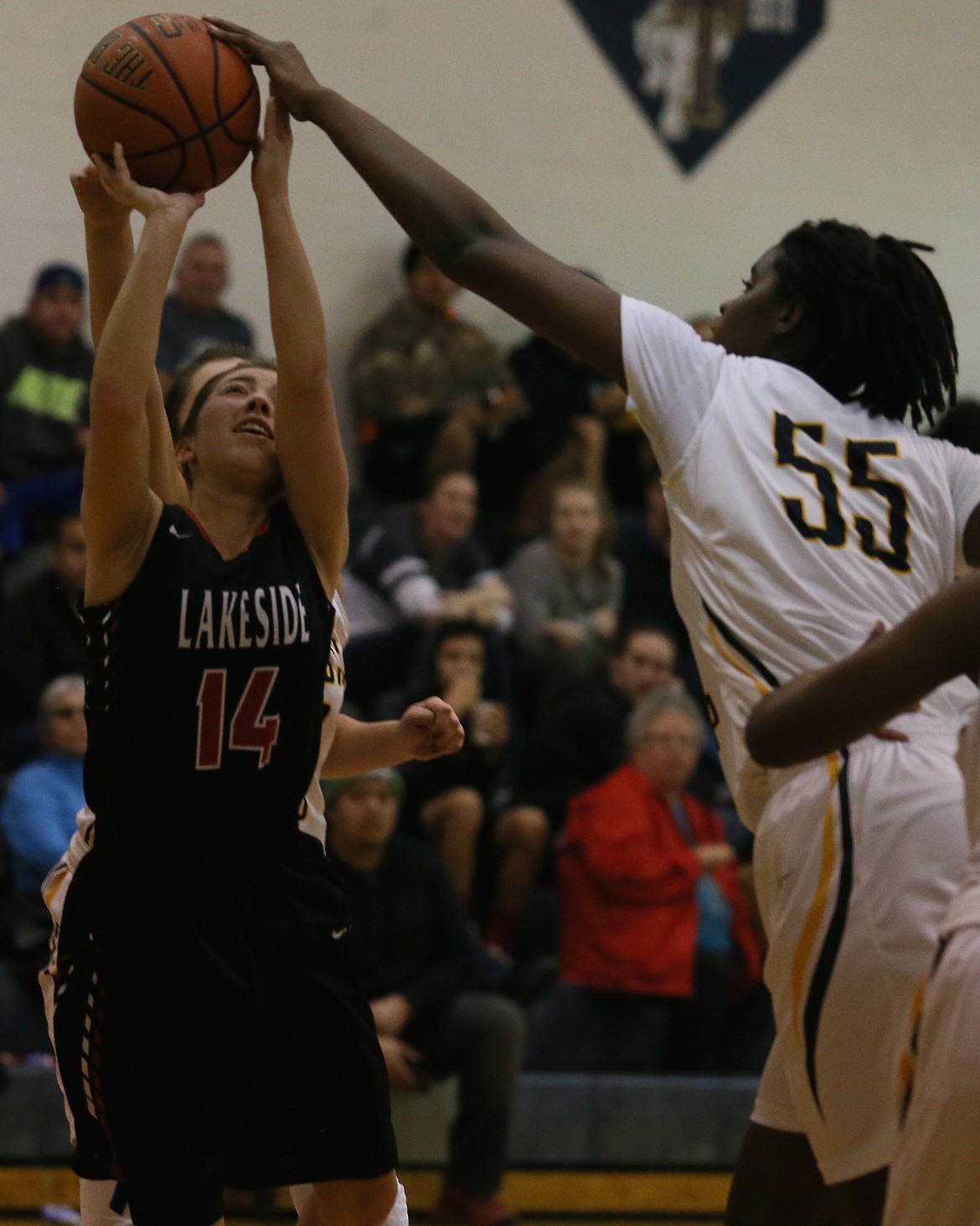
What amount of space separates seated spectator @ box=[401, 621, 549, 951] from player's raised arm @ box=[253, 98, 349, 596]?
388cm

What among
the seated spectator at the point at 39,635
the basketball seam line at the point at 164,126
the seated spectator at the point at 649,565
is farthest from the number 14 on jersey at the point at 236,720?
the seated spectator at the point at 649,565

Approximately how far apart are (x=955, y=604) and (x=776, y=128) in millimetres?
8916

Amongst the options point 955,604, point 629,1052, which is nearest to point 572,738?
point 629,1052

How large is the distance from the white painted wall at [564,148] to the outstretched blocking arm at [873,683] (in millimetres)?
7062

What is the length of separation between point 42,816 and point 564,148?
5.35 metres

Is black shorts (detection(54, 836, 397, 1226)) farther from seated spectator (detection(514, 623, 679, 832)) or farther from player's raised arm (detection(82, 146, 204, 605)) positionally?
seated spectator (detection(514, 623, 679, 832))

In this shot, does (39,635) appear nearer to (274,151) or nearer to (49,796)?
(49,796)

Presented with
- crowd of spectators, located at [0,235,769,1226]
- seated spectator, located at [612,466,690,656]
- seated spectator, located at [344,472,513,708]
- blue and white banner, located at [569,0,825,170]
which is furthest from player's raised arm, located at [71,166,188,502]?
blue and white banner, located at [569,0,825,170]

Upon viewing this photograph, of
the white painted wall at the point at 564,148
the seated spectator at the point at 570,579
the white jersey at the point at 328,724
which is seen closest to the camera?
the white jersey at the point at 328,724

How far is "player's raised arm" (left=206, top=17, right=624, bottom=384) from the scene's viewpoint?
2.99m

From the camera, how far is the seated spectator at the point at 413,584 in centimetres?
774

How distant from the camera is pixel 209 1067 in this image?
118 inches

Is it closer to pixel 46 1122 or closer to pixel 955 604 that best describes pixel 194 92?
pixel 955 604

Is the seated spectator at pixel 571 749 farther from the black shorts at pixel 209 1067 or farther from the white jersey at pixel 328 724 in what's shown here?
the black shorts at pixel 209 1067
